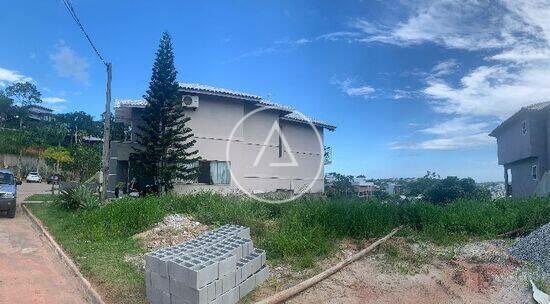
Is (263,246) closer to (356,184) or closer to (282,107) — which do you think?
(282,107)

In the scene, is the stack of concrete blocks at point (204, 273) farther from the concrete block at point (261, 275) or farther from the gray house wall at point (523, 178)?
the gray house wall at point (523, 178)

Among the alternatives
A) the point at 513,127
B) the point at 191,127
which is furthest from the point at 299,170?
the point at 513,127

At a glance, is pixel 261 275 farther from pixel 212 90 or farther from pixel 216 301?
pixel 212 90

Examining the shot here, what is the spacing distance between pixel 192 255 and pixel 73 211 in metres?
9.84

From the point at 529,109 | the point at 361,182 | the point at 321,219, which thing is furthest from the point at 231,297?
the point at 361,182

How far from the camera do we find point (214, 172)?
60.2 ft

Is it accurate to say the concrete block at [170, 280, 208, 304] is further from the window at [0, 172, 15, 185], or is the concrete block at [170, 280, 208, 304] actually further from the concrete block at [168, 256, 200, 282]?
the window at [0, 172, 15, 185]

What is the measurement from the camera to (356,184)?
34719mm

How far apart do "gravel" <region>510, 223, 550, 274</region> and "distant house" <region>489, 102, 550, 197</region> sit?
40.7 feet

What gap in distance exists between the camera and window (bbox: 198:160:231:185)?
18.2 meters

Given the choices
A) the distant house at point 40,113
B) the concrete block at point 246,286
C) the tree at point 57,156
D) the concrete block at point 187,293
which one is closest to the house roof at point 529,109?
the concrete block at point 246,286

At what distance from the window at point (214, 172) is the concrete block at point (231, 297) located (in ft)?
42.0

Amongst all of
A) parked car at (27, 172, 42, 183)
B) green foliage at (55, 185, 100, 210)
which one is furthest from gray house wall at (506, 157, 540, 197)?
parked car at (27, 172, 42, 183)

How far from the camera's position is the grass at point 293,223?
24.3 ft
